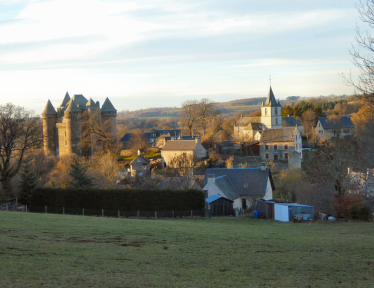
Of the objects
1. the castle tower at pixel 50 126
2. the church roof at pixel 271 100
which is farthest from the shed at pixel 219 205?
the church roof at pixel 271 100

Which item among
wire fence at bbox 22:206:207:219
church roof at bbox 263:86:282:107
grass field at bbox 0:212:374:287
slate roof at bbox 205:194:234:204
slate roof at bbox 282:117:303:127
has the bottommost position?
wire fence at bbox 22:206:207:219

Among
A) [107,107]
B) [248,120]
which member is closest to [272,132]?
[248,120]

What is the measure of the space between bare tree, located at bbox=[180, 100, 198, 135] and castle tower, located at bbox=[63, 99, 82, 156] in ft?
85.0

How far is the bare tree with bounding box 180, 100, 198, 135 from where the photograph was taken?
272 ft

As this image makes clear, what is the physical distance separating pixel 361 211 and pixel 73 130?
163 ft

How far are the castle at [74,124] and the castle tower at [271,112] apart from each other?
3353 cm

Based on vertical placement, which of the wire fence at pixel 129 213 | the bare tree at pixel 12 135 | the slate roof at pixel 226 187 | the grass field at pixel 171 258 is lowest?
the wire fence at pixel 129 213

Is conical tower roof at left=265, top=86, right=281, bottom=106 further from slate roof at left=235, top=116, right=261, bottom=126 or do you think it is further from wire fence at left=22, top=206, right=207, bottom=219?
wire fence at left=22, top=206, right=207, bottom=219

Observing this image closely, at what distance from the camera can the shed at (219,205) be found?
99.1ft

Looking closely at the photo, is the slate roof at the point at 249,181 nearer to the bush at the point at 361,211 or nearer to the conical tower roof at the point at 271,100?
the bush at the point at 361,211

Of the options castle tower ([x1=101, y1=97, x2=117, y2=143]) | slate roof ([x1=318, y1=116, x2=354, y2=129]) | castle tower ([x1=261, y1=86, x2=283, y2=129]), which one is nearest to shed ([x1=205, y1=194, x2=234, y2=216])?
castle tower ([x1=101, y1=97, x2=117, y2=143])

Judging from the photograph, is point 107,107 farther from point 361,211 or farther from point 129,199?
point 361,211

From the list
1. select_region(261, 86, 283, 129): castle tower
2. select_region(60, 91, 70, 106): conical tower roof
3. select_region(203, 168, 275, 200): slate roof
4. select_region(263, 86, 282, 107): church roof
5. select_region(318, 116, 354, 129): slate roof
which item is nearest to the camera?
select_region(203, 168, 275, 200): slate roof

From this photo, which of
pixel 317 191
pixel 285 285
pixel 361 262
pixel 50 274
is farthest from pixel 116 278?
pixel 317 191
